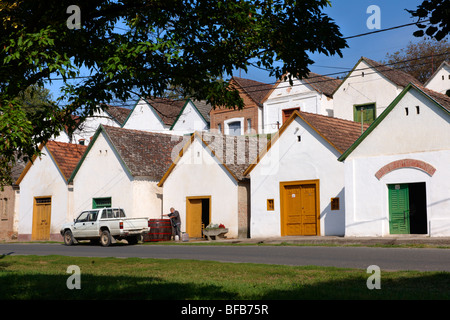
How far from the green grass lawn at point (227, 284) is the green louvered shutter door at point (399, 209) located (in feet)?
41.6

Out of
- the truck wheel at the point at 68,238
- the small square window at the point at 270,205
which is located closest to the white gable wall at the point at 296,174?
the small square window at the point at 270,205

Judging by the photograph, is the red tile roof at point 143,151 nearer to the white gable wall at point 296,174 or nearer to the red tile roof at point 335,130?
the white gable wall at point 296,174

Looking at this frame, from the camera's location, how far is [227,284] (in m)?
9.99

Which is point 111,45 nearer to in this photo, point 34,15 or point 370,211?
point 34,15

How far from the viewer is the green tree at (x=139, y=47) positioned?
8.98 m

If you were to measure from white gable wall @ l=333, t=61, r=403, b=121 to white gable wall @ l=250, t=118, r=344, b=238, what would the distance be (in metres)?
10.1

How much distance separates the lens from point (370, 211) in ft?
83.7

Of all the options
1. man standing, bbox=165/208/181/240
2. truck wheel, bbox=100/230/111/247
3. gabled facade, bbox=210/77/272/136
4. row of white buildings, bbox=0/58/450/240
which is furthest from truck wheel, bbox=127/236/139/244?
gabled facade, bbox=210/77/272/136

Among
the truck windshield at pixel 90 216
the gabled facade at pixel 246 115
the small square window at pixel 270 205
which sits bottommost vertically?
the truck windshield at pixel 90 216

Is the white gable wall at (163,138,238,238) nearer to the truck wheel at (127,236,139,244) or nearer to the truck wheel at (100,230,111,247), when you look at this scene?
the truck wheel at (127,236,139,244)

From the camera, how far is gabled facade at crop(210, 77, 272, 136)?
4325 centimetres

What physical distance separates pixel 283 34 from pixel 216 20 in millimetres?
1280

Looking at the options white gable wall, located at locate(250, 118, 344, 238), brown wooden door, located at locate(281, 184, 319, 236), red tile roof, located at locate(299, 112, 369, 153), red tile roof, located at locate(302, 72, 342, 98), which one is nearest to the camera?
white gable wall, located at locate(250, 118, 344, 238)
